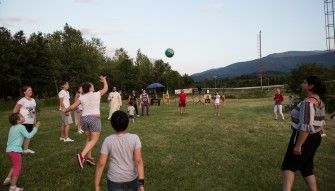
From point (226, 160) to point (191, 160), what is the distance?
3.27 feet

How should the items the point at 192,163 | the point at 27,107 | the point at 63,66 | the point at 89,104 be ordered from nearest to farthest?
1. the point at 89,104
2. the point at 192,163
3. the point at 27,107
4. the point at 63,66

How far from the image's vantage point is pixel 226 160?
10938mm

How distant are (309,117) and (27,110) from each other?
27.0 feet

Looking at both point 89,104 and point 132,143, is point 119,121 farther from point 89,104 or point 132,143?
point 89,104

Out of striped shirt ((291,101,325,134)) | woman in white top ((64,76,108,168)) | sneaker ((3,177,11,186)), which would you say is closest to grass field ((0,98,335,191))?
sneaker ((3,177,11,186))

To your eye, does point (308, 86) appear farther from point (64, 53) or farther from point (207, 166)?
point (64, 53)

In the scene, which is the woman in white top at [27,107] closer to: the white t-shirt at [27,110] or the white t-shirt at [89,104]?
the white t-shirt at [27,110]

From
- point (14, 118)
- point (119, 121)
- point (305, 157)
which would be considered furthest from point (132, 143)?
point (14, 118)

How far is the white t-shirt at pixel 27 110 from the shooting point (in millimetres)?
11289

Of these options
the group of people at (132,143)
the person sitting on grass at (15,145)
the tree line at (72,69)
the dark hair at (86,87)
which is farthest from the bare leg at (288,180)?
the tree line at (72,69)

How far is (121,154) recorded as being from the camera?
4941 millimetres

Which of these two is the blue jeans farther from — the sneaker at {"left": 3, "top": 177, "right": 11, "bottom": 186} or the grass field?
the sneaker at {"left": 3, "top": 177, "right": 11, "bottom": 186}

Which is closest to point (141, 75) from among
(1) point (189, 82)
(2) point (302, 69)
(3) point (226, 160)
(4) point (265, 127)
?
(1) point (189, 82)

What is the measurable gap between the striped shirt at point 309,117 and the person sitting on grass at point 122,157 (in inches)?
112
